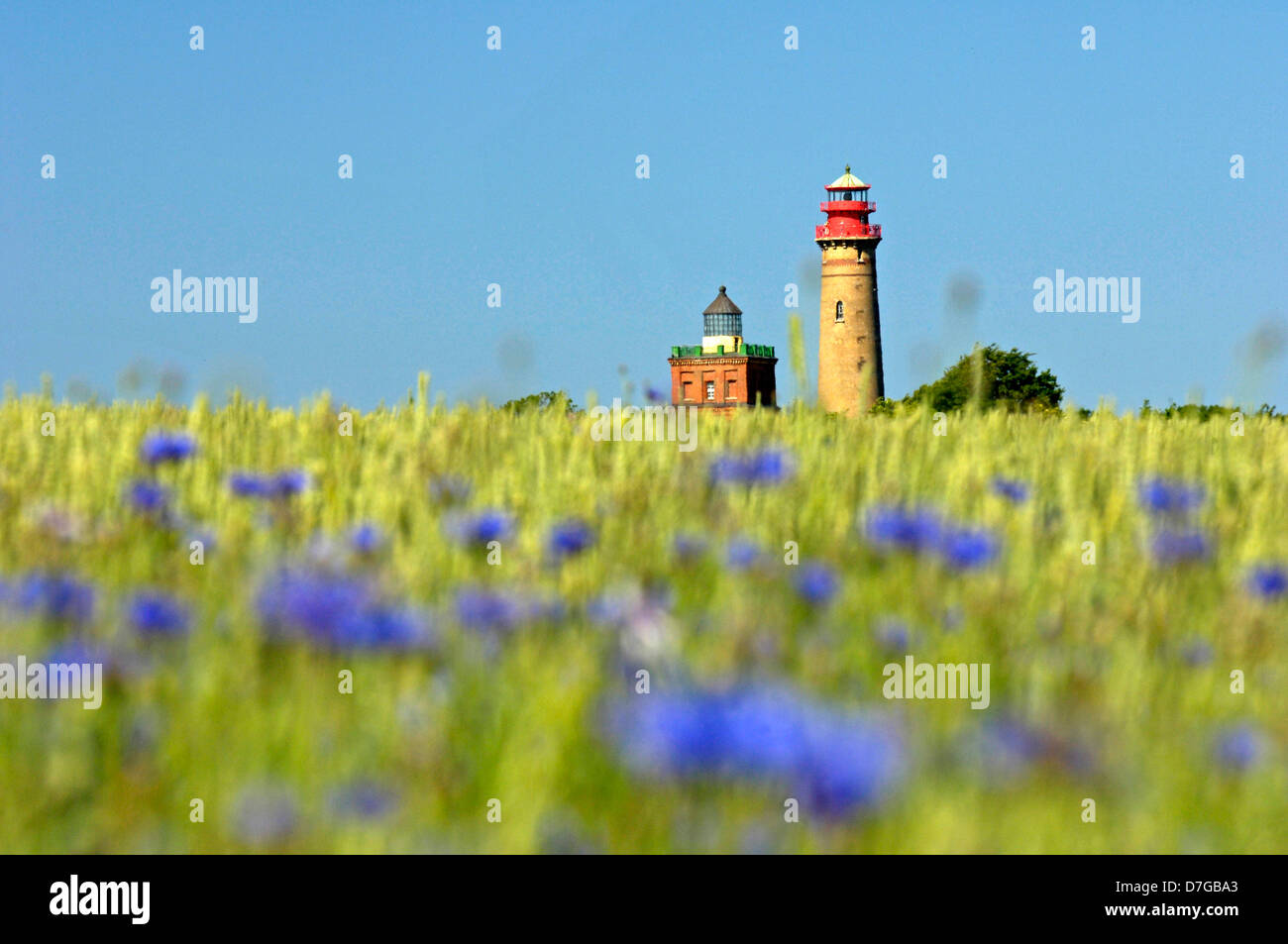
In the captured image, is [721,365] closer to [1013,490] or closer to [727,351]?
[727,351]

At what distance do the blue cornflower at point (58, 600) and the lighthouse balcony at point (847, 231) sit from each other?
244ft

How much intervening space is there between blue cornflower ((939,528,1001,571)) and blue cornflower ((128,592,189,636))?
1.69 meters

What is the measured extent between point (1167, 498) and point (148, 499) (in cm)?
277

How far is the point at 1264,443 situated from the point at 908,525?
3.05 metres

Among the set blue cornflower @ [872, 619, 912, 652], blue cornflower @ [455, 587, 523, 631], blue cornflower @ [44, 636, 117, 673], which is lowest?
blue cornflower @ [872, 619, 912, 652]

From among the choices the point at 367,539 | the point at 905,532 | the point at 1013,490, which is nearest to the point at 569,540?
the point at 367,539

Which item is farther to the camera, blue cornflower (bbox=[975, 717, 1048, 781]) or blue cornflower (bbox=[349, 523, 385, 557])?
blue cornflower (bbox=[349, 523, 385, 557])

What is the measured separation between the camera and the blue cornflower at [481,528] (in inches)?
137

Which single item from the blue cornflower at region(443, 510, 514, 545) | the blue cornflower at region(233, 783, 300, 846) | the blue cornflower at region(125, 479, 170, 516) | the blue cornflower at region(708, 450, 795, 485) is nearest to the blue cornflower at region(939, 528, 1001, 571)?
the blue cornflower at region(708, 450, 795, 485)

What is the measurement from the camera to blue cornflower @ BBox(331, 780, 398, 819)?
2.02 metres

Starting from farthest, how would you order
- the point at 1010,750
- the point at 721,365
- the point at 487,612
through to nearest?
1. the point at 721,365
2. the point at 487,612
3. the point at 1010,750

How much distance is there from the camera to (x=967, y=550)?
3.37 m

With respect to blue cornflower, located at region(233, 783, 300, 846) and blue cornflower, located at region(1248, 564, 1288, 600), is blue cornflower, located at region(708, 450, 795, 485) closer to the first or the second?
blue cornflower, located at region(1248, 564, 1288, 600)
